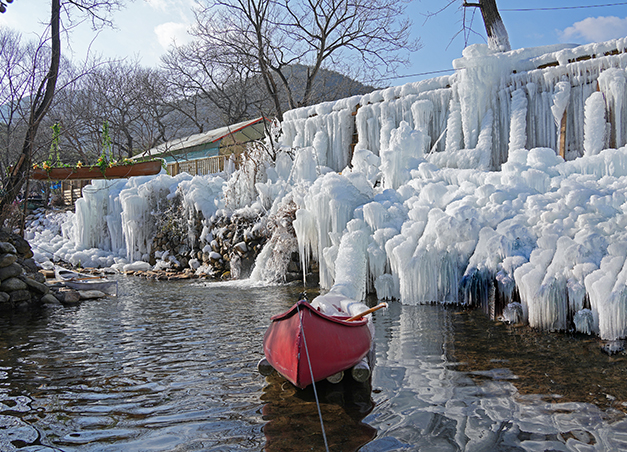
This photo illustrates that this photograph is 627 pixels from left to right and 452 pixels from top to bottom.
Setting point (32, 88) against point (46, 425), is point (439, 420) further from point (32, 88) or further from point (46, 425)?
point (32, 88)

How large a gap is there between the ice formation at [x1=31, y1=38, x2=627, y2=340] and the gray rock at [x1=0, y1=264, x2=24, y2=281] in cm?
608

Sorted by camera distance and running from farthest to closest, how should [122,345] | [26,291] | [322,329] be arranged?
[26,291], [122,345], [322,329]

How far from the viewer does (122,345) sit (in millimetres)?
6844

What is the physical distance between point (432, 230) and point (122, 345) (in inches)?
224

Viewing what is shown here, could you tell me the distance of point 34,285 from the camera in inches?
410

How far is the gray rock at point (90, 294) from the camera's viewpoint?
11.4 meters

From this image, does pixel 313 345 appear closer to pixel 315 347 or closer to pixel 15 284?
A: pixel 315 347

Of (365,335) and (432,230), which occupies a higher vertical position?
(432,230)

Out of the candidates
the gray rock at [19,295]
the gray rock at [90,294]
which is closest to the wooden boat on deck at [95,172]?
the gray rock at [90,294]

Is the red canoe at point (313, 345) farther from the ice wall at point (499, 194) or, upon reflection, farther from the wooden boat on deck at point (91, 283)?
the wooden boat on deck at point (91, 283)

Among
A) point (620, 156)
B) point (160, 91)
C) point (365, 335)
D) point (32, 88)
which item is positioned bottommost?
point (365, 335)

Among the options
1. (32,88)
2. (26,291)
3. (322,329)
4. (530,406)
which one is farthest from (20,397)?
(32,88)

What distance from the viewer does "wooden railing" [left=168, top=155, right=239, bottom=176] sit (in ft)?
66.8

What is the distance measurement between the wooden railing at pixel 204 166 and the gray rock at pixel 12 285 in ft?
32.7
